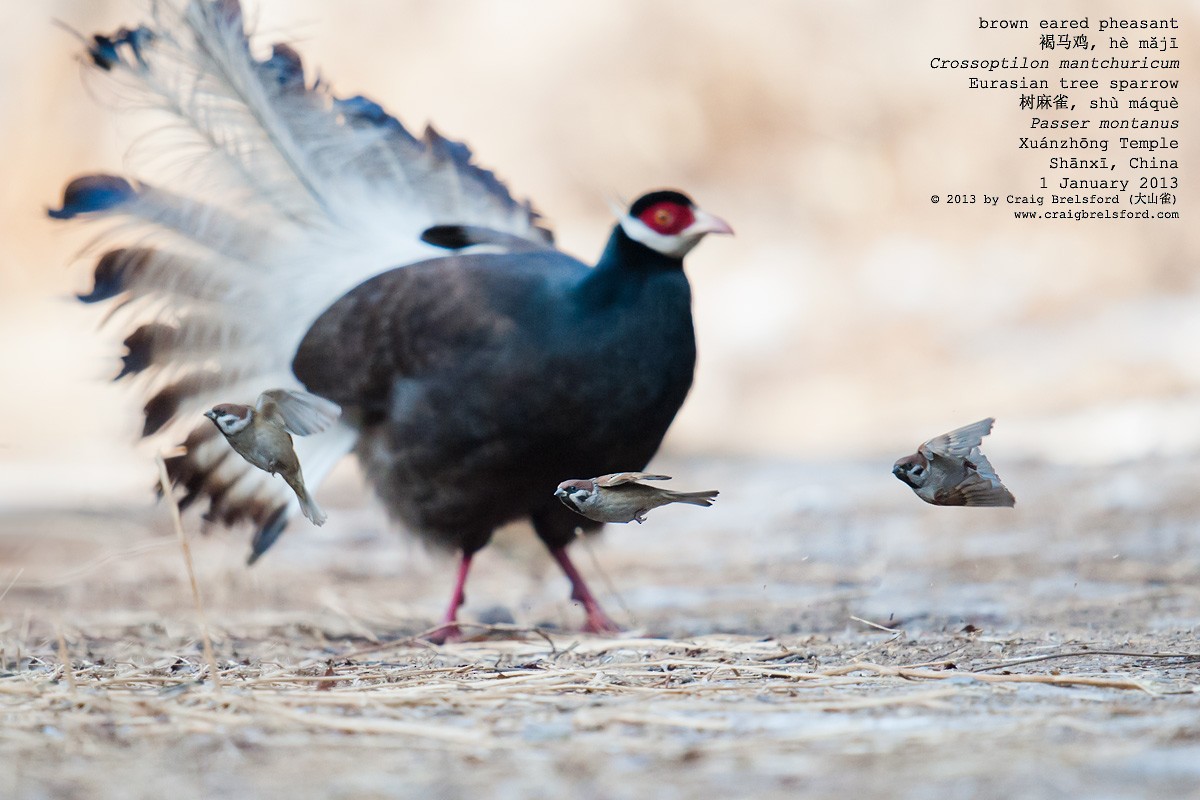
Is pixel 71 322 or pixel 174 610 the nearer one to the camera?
pixel 174 610

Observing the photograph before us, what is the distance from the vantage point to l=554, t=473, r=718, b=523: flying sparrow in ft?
8.80

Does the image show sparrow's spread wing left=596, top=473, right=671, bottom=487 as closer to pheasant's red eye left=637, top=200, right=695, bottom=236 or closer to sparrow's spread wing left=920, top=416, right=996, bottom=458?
sparrow's spread wing left=920, top=416, right=996, bottom=458

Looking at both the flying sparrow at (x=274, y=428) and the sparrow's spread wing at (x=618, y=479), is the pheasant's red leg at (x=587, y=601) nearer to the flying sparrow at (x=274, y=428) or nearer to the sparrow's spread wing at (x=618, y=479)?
the sparrow's spread wing at (x=618, y=479)

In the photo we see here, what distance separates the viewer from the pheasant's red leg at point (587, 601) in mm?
4133

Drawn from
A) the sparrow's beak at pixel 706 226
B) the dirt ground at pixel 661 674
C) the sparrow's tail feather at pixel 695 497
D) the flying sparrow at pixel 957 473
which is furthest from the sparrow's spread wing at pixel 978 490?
the sparrow's beak at pixel 706 226

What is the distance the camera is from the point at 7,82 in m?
17.1

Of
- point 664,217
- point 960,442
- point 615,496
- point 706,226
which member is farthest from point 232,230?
point 960,442

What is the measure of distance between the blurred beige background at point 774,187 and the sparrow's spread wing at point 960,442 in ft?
26.4

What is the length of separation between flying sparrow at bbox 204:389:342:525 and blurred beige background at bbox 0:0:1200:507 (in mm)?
8082

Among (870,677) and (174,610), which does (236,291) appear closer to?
(174,610)

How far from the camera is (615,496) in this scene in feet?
8.86

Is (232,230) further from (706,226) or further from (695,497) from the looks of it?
(695,497)

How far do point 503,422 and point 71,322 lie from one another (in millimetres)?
11900

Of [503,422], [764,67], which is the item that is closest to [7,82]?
[764,67]
